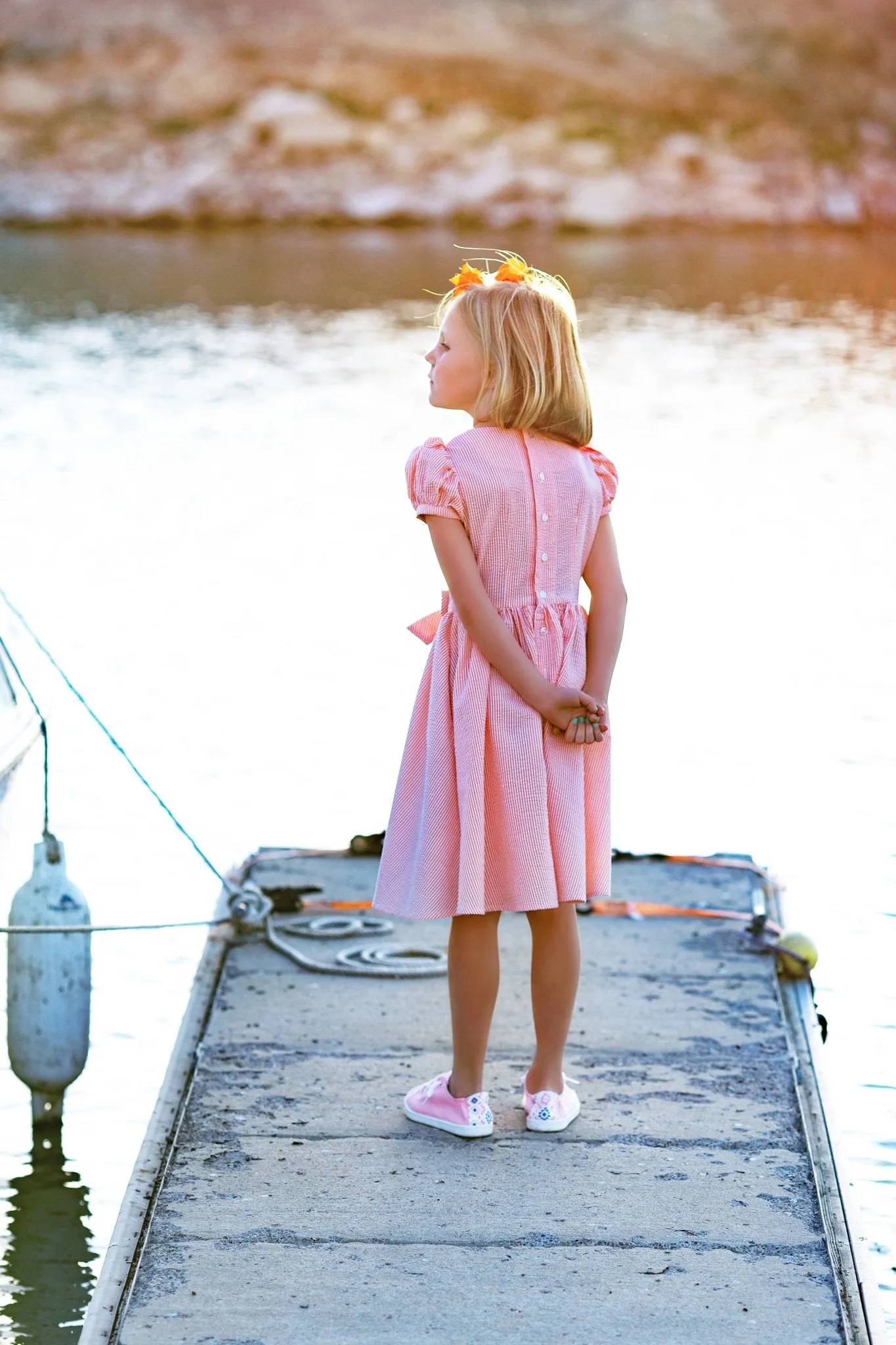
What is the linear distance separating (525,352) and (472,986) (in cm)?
109

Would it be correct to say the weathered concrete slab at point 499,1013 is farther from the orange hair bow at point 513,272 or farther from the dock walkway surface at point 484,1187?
the orange hair bow at point 513,272

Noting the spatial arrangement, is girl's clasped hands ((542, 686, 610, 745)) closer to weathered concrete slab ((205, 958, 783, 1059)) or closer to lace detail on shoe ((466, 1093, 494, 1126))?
lace detail on shoe ((466, 1093, 494, 1126))

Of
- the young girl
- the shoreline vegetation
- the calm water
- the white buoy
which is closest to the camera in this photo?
the young girl

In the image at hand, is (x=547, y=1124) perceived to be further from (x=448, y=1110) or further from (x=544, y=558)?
(x=544, y=558)

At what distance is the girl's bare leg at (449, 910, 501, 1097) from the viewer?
3.59 metres

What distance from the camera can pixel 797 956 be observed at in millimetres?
4582

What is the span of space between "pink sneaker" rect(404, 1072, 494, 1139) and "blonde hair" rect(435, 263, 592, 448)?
1.19 meters

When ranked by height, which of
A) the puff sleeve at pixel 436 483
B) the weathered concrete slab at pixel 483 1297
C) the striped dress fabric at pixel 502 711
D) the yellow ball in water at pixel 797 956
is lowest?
the weathered concrete slab at pixel 483 1297

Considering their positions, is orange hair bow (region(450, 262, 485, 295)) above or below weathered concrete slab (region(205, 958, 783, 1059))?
above

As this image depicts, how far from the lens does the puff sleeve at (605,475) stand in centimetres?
361

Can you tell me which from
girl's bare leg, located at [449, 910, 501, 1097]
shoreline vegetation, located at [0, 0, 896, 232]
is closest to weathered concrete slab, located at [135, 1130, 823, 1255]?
girl's bare leg, located at [449, 910, 501, 1097]

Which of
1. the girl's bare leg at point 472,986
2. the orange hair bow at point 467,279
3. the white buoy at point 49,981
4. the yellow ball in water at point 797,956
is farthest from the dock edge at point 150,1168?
the orange hair bow at point 467,279

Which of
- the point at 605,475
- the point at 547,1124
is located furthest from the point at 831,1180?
the point at 605,475

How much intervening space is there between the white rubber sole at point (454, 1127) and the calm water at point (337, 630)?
82 centimetres
